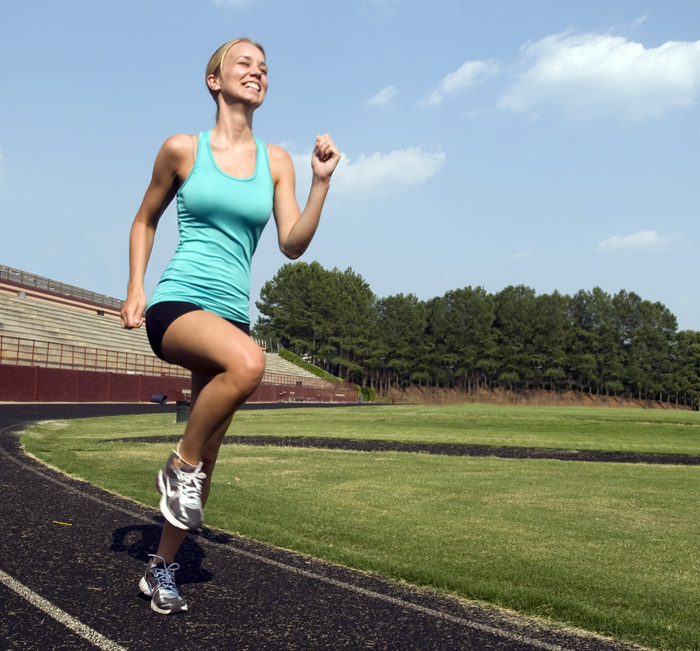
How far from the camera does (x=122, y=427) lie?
61.2 ft

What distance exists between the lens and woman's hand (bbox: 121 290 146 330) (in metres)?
3.28

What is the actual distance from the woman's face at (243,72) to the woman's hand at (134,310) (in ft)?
3.51

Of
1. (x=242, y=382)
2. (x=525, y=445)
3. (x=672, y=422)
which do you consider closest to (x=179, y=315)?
(x=242, y=382)

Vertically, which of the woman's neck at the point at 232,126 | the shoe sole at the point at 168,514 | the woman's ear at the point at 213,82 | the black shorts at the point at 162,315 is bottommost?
the shoe sole at the point at 168,514

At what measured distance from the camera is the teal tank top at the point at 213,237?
10.5 ft

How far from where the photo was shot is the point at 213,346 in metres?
2.94

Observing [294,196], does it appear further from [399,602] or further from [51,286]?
[51,286]

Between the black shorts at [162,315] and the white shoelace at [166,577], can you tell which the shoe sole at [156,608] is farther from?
the black shorts at [162,315]

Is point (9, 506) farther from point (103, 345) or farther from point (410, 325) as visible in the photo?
point (410, 325)

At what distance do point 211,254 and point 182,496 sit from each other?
3.52ft

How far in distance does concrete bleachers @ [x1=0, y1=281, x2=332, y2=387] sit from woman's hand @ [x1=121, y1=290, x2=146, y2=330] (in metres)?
29.6

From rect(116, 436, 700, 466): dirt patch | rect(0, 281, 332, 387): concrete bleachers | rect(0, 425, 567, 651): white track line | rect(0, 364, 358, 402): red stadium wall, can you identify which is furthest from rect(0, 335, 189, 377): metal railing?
rect(0, 425, 567, 651): white track line

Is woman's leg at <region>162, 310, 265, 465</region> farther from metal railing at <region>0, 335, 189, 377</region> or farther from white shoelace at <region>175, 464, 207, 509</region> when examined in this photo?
metal railing at <region>0, 335, 189, 377</region>

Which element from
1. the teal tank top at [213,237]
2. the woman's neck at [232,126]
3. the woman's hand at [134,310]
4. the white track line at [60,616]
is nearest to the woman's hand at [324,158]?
the teal tank top at [213,237]
